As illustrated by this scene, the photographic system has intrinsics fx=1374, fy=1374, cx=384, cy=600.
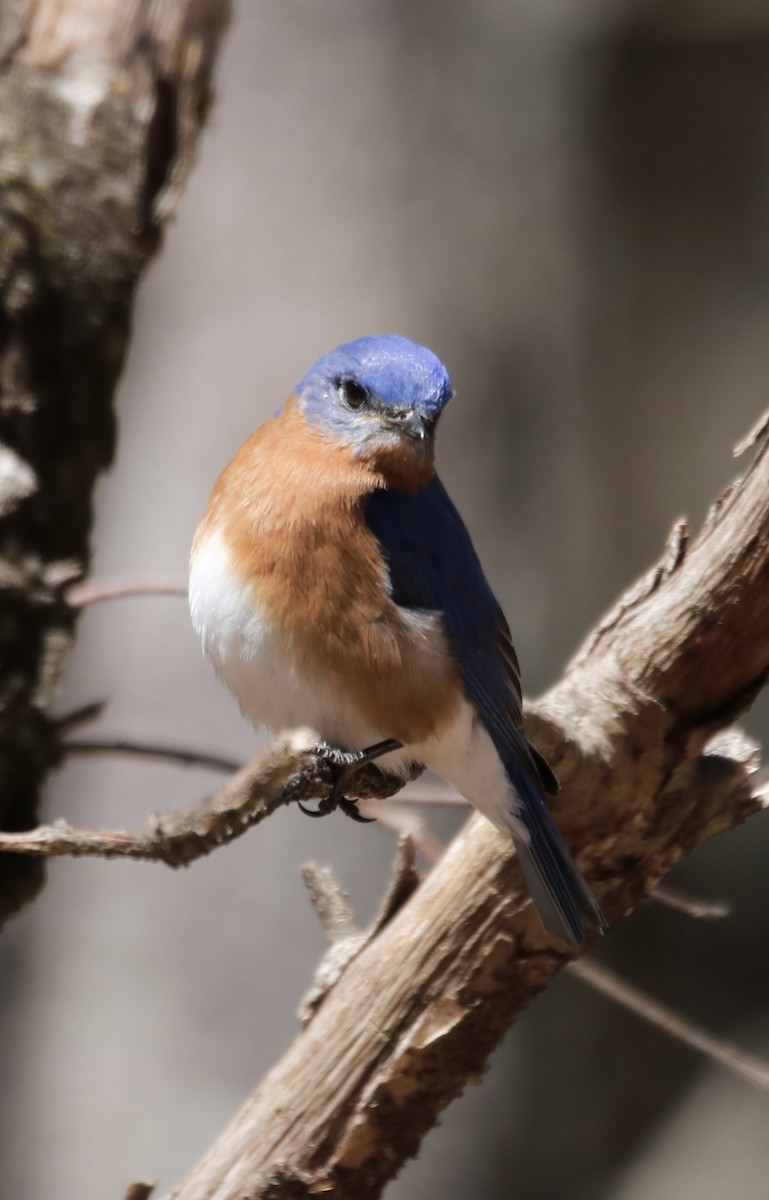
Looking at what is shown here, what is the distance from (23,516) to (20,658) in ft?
0.93

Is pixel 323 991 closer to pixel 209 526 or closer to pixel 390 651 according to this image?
pixel 390 651

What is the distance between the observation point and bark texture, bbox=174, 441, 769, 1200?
2166 mm

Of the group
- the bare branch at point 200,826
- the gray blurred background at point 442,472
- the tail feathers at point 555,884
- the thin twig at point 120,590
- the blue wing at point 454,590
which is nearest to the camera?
the bare branch at point 200,826

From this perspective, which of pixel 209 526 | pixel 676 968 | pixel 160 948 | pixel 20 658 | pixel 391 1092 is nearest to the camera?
pixel 391 1092

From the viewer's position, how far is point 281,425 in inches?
101

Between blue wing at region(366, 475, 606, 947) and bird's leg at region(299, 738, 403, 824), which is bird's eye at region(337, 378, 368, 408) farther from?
bird's leg at region(299, 738, 403, 824)

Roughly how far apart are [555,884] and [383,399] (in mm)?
866

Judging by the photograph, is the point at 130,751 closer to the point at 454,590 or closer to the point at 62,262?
the point at 454,590

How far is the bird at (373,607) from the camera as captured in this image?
2229mm

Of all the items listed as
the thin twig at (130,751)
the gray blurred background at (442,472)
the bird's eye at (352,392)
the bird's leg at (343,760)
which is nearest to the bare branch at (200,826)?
the bird's leg at (343,760)

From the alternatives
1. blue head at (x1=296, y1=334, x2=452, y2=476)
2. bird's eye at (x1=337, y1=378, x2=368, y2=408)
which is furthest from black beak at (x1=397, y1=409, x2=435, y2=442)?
bird's eye at (x1=337, y1=378, x2=368, y2=408)

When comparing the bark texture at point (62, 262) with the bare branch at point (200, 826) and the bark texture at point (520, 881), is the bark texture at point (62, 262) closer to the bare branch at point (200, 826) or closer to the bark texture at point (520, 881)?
the bark texture at point (520, 881)

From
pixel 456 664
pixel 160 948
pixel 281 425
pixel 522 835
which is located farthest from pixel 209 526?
pixel 160 948

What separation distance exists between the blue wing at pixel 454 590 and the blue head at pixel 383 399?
3.3 inches
